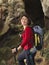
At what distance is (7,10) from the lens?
16625mm

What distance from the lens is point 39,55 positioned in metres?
11.5

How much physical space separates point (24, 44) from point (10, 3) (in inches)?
406

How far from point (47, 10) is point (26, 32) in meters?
5.10

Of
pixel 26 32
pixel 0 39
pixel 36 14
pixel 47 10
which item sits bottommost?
pixel 0 39

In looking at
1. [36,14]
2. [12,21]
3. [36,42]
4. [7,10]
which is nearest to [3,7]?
[7,10]

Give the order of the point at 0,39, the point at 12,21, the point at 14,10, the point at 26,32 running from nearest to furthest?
the point at 26,32
the point at 0,39
the point at 12,21
the point at 14,10

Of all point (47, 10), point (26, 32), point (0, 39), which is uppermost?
point (26, 32)

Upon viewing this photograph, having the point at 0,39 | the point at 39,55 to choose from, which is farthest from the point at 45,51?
the point at 0,39

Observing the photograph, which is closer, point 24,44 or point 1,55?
point 24,44

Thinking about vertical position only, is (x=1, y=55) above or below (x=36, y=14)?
below

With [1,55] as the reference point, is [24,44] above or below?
above

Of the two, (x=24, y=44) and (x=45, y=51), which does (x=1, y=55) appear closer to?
(x=45, y=51)

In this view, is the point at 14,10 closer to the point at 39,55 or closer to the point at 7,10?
the point at 7,10

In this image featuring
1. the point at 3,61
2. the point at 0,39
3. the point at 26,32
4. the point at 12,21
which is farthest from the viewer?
the point at 12,21
